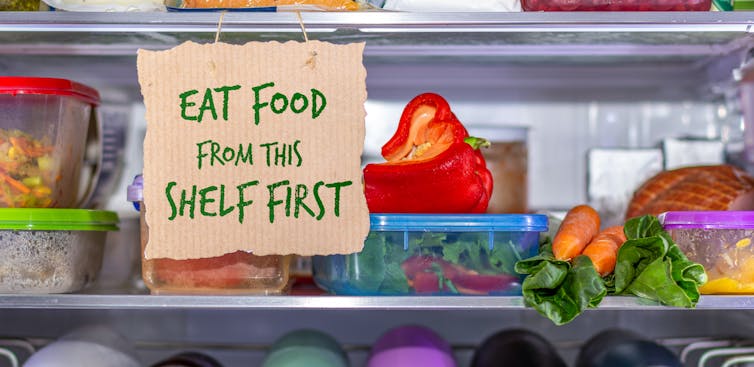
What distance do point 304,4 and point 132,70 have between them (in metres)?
0.70

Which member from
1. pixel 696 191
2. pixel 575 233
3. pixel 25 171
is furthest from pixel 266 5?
pixel 696 191

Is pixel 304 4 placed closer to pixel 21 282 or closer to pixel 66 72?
pixel 21 282

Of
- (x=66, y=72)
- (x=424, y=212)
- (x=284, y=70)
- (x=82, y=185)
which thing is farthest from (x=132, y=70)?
(x=424, y=212)

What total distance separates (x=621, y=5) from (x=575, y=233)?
411mm

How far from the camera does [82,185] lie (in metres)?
1.49

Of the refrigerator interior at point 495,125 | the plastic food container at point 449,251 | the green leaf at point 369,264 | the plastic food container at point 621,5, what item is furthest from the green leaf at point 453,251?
the refrigerator interior at point 495,125

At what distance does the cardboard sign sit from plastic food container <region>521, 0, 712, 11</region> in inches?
14.3

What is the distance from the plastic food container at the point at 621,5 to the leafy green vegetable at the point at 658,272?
390 millimetres

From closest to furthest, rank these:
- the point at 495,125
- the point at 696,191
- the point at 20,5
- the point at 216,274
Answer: the point at 216,274
the point at 20,5
the point at 696,191
the point at 495,125

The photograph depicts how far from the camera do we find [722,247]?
4.01ft

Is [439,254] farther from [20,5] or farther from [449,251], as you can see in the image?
[20,5]

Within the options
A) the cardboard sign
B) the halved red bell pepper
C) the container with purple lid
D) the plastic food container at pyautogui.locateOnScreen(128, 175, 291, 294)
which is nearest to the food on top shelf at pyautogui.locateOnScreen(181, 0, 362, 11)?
the cardboard sign

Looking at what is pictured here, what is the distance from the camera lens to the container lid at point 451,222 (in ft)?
4.02

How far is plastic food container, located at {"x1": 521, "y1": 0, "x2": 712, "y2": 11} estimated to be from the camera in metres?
1.28
